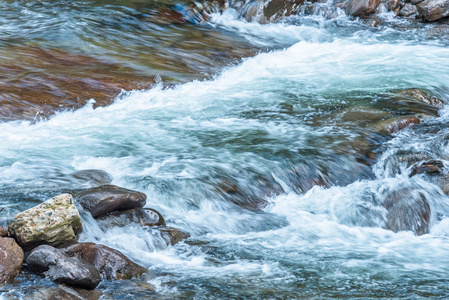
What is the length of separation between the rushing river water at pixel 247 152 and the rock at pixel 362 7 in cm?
148

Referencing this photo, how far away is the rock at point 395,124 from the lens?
25.1 ft

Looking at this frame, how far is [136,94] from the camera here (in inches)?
360

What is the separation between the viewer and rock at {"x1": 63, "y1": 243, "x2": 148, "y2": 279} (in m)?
4.30

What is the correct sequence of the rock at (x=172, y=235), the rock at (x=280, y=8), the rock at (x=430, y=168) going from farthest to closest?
the rock at (x=280, y=8), the rock at (x=430, y=168), the rock at (x=172, y=235)

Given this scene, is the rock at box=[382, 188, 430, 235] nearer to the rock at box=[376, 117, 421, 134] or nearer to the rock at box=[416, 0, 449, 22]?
the rock at box=[376, 117, 421, 134]

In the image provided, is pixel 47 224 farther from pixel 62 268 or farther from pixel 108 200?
pixel 108 200

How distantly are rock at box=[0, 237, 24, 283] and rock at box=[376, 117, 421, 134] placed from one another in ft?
16.8

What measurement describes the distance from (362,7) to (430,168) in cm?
842

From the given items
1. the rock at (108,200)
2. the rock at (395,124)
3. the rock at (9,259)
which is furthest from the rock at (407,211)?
the rock at (9,259)

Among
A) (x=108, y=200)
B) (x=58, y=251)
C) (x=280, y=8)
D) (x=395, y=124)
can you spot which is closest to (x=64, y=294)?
(x=58, y=251)

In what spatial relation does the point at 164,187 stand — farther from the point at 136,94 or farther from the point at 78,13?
the point at 78,13

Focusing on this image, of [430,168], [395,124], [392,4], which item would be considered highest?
[392,4]

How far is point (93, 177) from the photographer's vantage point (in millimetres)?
6207

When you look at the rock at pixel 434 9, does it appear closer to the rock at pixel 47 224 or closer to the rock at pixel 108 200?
the rock at pixel 108 200
